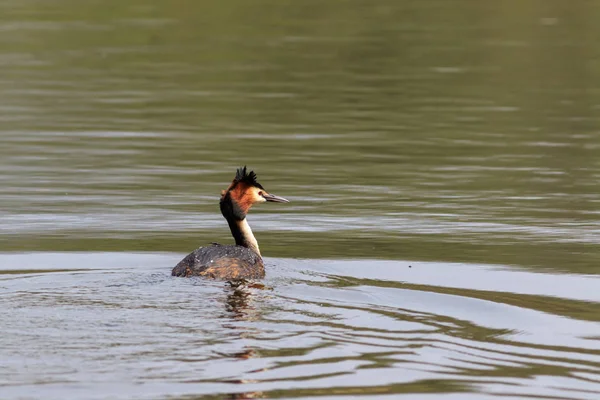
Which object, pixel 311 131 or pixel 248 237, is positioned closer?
pixel 248 237

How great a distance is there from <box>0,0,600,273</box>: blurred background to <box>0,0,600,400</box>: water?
0.07 metres

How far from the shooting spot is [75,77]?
3064 centimetres

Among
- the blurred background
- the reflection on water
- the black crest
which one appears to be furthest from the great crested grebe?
the blurred background

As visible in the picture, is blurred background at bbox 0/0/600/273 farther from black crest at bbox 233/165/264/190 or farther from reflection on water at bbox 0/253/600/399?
reflection on water at bbox 0/253/600/399

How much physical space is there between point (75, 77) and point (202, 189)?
43.5 ft

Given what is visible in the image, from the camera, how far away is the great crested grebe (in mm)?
12500

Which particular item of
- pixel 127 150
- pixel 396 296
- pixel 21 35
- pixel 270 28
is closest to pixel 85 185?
pixel 127 150

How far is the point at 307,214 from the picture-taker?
655 inches

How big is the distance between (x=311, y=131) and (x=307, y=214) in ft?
23.3

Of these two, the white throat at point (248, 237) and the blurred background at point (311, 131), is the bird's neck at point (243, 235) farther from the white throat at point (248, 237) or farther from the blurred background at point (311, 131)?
the blurred background at point (311, 131)

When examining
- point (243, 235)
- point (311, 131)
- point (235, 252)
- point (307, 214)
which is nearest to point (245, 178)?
point (243, 235)

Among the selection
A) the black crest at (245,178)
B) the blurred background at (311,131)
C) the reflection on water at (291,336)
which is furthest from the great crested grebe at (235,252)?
the blurred background at (311,131)

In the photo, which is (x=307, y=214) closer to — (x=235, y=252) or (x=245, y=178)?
(x=245, y=178)

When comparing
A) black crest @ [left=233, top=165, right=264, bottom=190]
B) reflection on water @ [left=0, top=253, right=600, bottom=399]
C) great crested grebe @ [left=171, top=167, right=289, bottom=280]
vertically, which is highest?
black crest @ [left=233, top=165, right=264, bottom=190]
